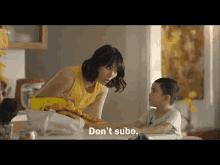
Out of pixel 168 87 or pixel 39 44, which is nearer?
pixel 168 87

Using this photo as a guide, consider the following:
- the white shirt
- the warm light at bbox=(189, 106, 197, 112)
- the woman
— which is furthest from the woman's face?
the warm light at bbox=(189, 106, 197, 112)

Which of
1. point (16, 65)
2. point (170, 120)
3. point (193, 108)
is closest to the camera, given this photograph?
point (170, 120)

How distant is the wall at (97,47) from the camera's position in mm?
605

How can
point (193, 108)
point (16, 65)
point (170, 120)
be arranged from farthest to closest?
1. point (193, 108)
2. point (16, 65)
3. point (170, 120)

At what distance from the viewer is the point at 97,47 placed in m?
0.63

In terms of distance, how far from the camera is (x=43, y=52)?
2.02ft

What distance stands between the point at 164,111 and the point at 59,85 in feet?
0.77

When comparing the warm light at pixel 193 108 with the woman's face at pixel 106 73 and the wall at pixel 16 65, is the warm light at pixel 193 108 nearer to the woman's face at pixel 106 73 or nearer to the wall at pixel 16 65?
the woman's face at pixel 106 73

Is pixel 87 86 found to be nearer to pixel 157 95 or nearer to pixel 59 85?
pixel 59 85

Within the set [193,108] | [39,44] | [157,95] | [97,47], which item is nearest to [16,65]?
[39,44]
